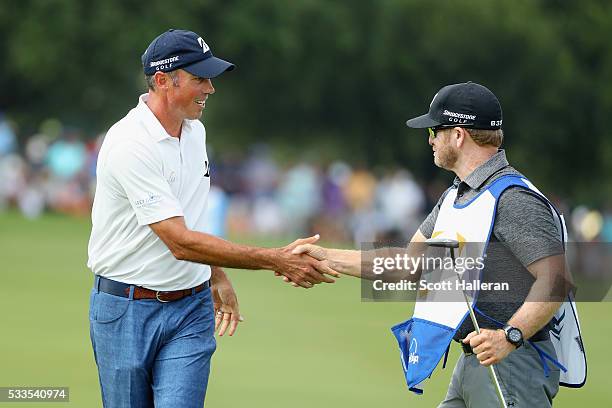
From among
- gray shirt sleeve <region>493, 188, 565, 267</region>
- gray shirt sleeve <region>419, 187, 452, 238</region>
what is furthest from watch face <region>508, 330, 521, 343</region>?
gray shirt sleeve <region>419, 187, 452, 238</region>

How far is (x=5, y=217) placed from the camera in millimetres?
29172

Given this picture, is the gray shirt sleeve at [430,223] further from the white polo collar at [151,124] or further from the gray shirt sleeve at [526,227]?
Answer: the white polo collar at [151,124]

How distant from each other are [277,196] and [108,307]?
24550 mm

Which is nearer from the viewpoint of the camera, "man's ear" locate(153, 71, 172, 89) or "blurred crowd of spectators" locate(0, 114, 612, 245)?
"man's ear" locate(153, 71, 172, 89)

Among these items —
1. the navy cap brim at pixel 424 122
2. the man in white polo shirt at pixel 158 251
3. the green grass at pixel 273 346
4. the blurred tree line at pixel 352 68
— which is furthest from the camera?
the blurred tree line at pixel 352 68

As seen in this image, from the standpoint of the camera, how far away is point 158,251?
261 inches

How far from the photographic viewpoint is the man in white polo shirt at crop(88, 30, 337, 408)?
6.50 metres

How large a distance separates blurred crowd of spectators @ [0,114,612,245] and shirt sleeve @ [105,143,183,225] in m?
21.2

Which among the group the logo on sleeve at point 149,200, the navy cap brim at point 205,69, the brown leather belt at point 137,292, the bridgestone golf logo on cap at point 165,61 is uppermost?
the bridgestone golf logo on cap at point 165,61

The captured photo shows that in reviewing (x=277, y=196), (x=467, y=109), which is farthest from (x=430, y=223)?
(x=277, y=196)

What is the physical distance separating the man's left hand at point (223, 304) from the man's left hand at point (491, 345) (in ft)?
6.45

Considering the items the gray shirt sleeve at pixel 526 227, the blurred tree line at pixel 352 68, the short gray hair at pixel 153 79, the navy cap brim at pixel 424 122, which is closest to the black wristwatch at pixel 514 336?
the gray shirt sleeve at pixel 526 227

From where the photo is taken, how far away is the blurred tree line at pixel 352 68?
34344 millimetres

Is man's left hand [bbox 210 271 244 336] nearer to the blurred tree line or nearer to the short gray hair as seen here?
the short gray hair
